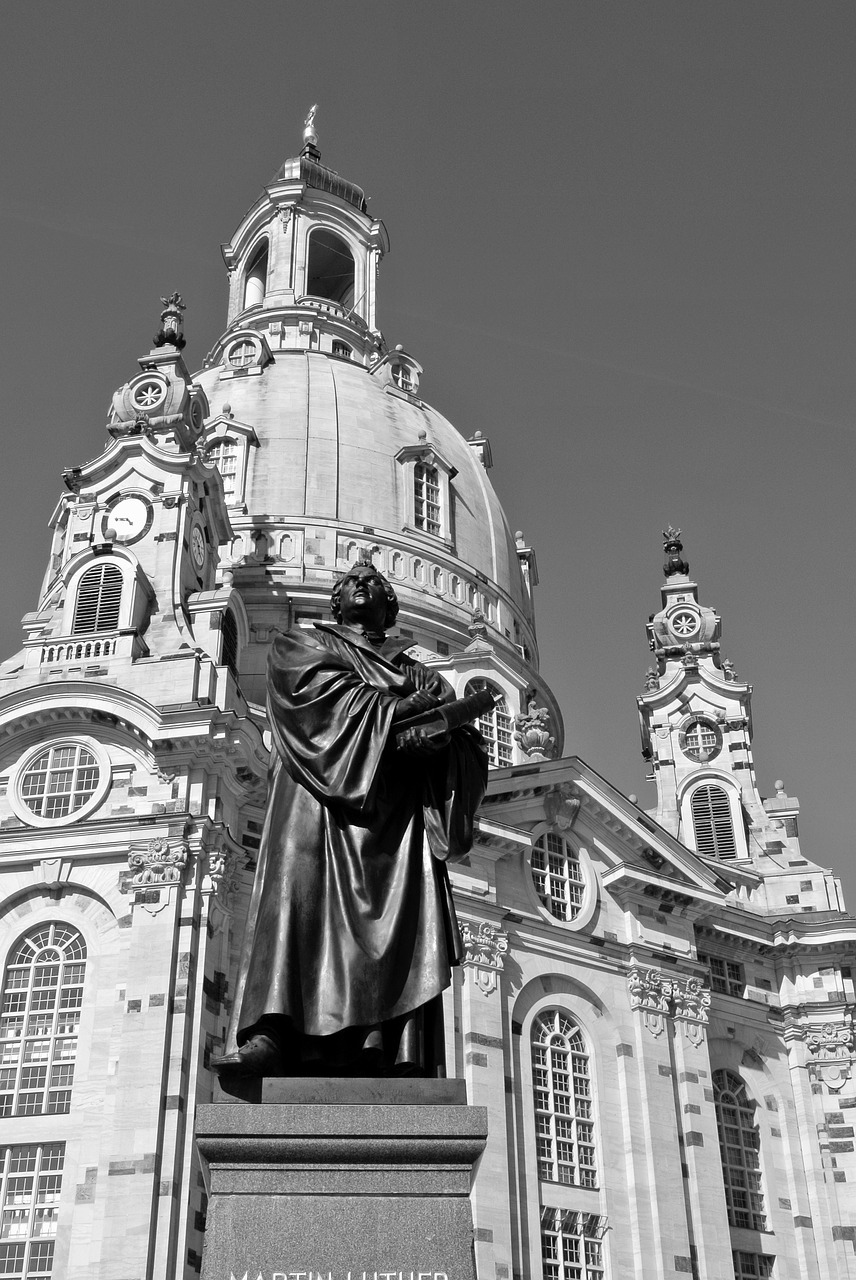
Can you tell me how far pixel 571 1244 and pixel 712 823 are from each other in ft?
64.7

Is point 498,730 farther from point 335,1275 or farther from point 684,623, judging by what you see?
point 335,1275

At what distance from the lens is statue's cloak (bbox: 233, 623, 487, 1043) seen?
29.1 ft

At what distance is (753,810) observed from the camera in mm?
54094

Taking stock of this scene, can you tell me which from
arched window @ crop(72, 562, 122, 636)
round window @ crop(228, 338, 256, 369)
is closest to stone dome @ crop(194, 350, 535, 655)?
round window @ crop(228, 338, 256, 369)

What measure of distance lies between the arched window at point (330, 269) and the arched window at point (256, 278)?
7.62ft

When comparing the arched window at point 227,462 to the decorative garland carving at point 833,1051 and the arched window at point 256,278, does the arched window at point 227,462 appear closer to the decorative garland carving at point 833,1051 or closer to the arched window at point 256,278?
the arched window at point 256,278

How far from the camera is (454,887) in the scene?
1583 inches

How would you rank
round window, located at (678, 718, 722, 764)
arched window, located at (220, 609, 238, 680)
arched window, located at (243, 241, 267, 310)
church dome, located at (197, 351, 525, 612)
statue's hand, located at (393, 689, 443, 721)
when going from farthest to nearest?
A: arched window, located at (243, 241, 267, 310), round window, located at (678, 718, 722, 764), church dome, located at (197, 351, 525, 612), arched window, located at (220, 609, 238, 680), statue's hand, located at (393, 689, 443, 721)

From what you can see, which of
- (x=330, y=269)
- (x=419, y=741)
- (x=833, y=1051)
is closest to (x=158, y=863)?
(x=833, y=1051)

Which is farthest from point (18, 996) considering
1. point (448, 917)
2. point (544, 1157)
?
point (448, 917)

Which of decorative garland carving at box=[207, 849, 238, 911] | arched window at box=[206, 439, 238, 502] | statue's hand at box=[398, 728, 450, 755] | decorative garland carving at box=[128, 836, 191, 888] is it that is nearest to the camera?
statue's hand at box=[398, 728, 450, 755]

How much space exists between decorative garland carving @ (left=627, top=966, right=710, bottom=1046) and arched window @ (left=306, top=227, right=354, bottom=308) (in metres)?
42.1

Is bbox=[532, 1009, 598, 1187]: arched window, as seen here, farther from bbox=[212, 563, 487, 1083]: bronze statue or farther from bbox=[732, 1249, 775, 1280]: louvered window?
bbox=[212, 563, 487, 1083]: bronze statue

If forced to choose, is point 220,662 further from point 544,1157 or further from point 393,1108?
point 393,1108
